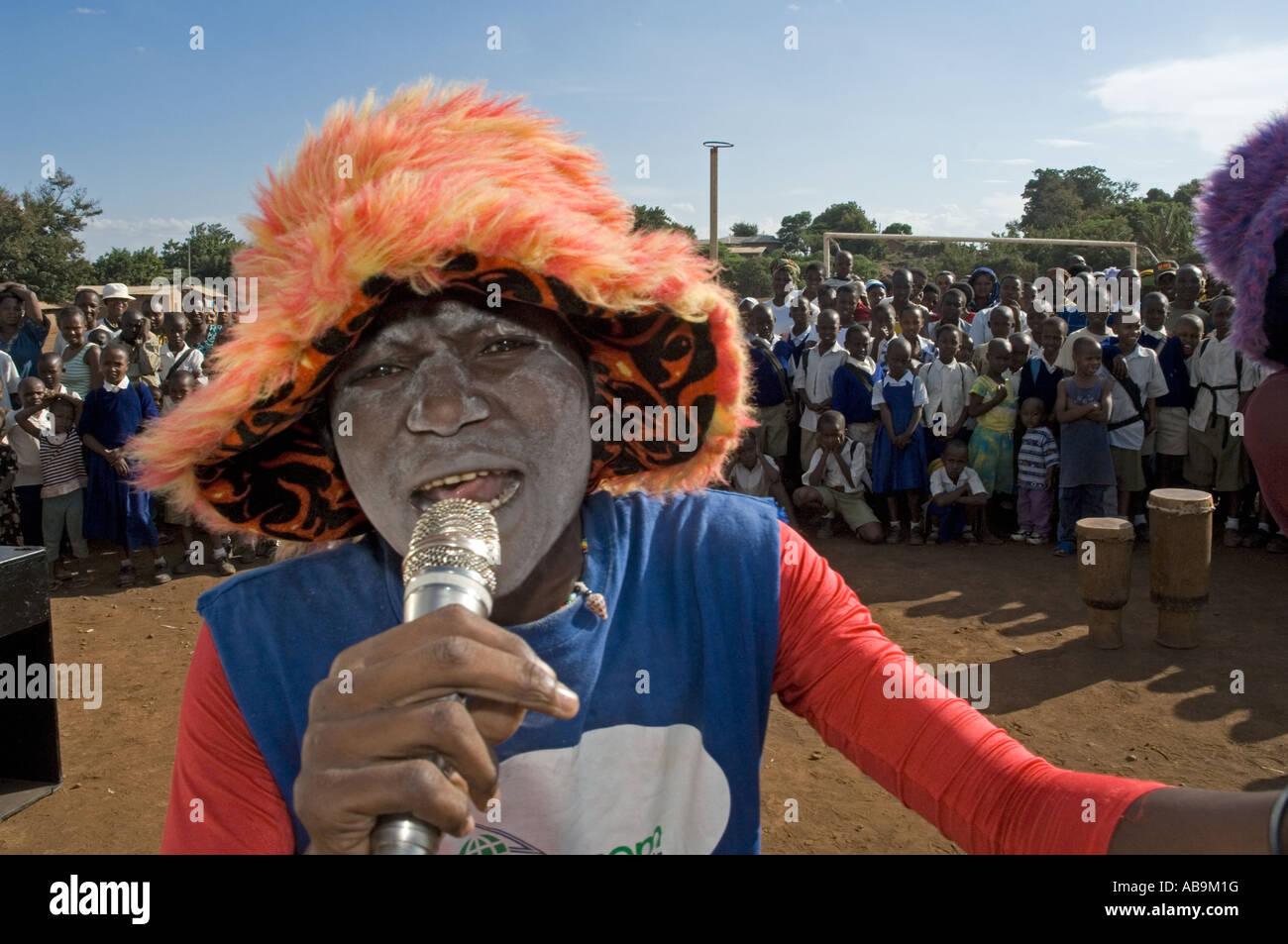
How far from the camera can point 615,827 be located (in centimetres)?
178

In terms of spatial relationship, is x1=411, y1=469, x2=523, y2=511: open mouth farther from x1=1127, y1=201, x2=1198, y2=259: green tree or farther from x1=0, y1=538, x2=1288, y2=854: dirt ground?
x1=1127, y1=201, x2=1198, y2=259: green tree

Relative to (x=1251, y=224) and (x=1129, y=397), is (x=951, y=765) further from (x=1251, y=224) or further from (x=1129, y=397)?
(x=1129, y=397)

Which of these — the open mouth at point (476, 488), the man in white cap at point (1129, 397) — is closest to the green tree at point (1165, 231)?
the man in white cap at point (1129, 397)

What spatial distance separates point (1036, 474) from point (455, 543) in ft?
27.1

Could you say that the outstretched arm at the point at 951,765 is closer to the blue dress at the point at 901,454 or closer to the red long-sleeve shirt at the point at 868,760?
the red long-sleeve shirt at the point at 868,760

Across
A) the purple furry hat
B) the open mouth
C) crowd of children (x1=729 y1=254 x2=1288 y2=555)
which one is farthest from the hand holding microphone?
crowd of children (x1=729 y1=254 x2=1288 y2=555)

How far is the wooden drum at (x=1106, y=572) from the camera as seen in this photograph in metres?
5.95

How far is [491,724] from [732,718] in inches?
30.7

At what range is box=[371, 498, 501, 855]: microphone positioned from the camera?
1056mm

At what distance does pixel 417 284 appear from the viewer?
1586 mm

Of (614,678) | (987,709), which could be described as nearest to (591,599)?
(614,678)

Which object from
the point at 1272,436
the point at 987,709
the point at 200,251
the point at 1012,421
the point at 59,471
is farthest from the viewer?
the point at 200,251

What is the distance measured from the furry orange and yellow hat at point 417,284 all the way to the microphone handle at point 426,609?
0.58 m

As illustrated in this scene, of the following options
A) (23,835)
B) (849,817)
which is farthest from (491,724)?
(23,835)
